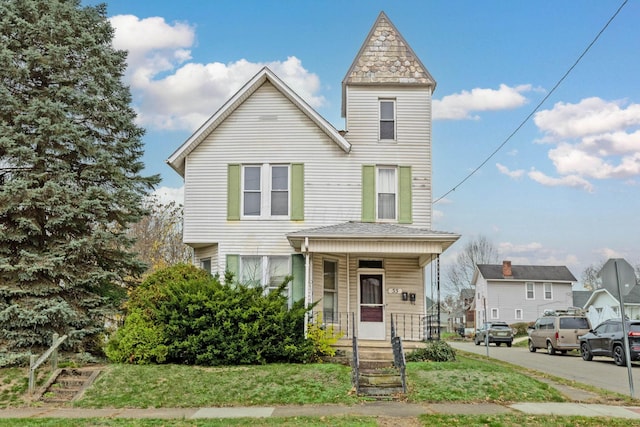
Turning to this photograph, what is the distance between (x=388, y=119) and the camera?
64.5 feet

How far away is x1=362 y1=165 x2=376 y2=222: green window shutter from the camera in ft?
62.4

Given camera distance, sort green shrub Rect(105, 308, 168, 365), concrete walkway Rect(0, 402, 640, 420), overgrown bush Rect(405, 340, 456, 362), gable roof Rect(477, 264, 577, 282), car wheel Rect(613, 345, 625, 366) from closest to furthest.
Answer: concrete walkway Rect(0, 402, 640, 420) < green shrub Rect(105, 308, 168, 365) < overgrown bush Rect(405, 340, 456, 362) < car wheel Rect(613, 345, 625, 366) < gable roof Rect(477, 264, 577, 282)

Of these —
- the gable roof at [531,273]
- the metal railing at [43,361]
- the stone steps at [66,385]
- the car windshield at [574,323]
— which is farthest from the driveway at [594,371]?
the gable roof at [531,273]

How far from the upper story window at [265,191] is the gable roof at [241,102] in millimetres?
1705

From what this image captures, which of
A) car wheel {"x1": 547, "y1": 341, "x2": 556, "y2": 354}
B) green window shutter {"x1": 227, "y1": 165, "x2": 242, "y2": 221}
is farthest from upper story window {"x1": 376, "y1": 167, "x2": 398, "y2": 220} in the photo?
car wheel {"x1": 547, "y1": 341, "x2": 556, "y2": 354}

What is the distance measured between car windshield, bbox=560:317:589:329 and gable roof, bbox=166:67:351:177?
1501 cm

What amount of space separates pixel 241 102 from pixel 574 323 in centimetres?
1841

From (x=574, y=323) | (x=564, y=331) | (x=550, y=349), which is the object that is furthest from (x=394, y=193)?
(x=550, y=349)

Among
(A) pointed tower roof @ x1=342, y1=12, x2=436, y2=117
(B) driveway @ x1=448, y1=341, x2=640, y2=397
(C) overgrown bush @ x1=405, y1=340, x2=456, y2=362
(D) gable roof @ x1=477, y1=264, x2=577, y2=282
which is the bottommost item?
(B) driveway @ x1=448, y1=341, x2=640, y2=397

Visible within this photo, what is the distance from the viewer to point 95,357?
16.0m

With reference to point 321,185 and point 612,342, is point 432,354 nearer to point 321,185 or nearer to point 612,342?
point 321,185

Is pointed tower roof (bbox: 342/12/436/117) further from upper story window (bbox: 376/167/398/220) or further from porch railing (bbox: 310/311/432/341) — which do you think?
porch railing (bbox: 310/311/432/341)

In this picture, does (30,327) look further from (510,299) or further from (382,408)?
(510,299)

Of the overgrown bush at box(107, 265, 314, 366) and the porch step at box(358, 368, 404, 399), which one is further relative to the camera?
the overgrown bush at box(107, 265, 314, 366)
